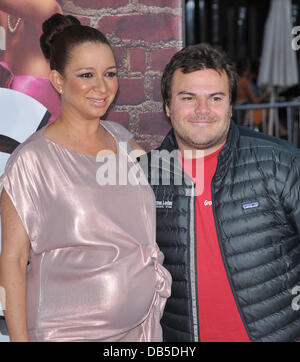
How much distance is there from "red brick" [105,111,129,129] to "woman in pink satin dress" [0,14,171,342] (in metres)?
0.50

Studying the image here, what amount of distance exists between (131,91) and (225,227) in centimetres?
82

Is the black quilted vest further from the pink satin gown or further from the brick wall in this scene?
the brick wall

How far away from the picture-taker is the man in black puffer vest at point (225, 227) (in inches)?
73.7

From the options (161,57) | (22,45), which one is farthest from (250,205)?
(22,45)

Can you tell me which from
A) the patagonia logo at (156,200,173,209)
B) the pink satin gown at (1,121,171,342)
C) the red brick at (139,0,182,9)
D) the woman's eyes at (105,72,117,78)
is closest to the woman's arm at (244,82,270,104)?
the red brick at (139,0,182,9)

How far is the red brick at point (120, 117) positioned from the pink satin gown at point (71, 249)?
0.61 meters

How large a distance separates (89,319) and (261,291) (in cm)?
66

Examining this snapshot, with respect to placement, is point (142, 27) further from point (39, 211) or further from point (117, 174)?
point (39, 211)

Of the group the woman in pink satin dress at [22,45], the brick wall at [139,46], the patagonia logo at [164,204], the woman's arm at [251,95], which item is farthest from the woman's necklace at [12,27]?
the woman's arm at [251,95]

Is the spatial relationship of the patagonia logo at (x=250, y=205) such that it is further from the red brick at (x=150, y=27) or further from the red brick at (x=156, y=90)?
the red brick at (x=150, y=27)

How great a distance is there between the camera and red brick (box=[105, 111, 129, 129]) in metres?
2.31

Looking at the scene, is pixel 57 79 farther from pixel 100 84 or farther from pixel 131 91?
pixel 131 91
